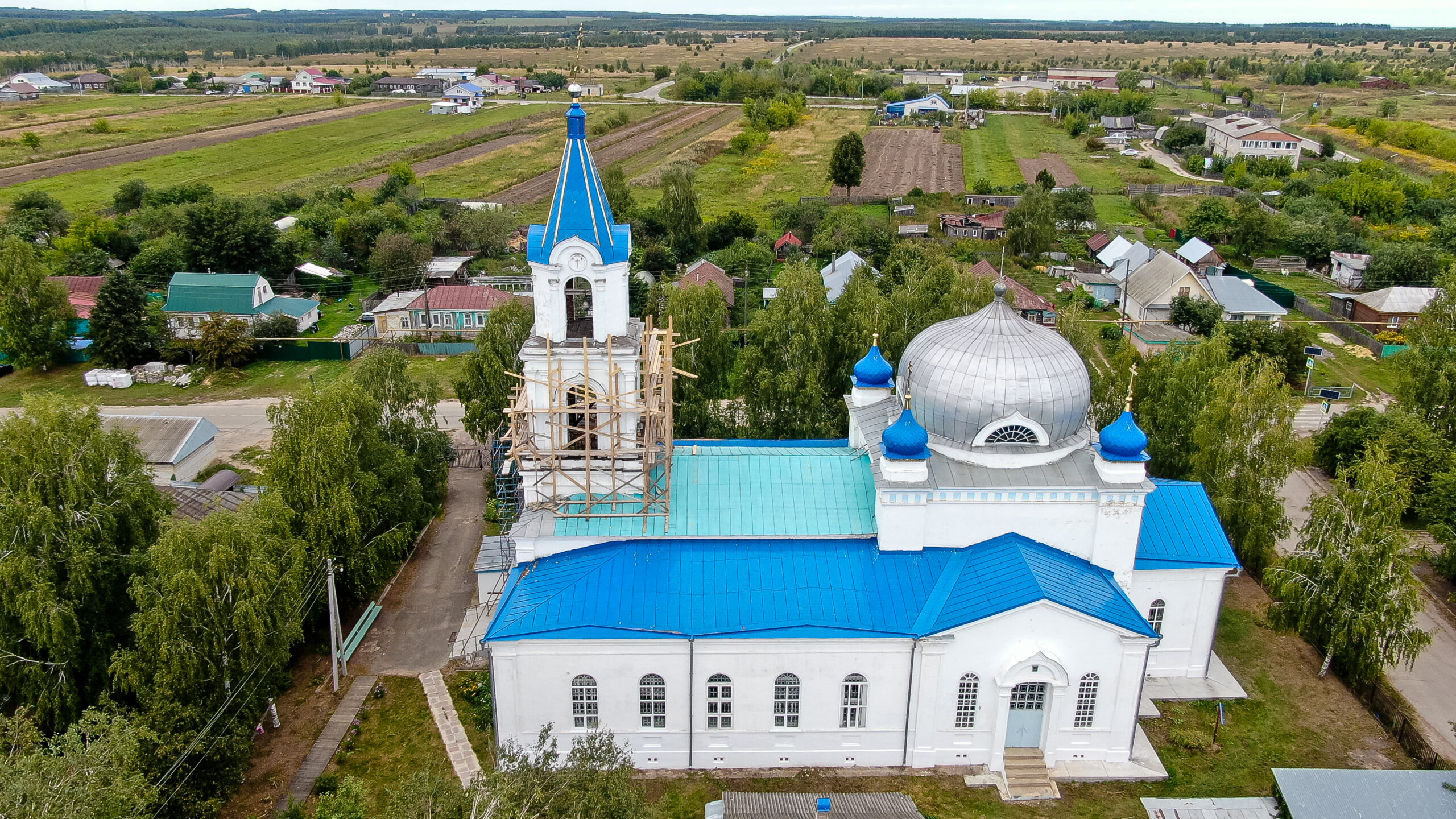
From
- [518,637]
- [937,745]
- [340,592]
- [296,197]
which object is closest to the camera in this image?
[518,637]

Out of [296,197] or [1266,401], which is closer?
[1266,401]

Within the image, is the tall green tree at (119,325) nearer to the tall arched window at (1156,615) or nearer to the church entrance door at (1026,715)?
the church entrance door at (1026,715)

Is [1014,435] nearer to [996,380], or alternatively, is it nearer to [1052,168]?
[996,380]

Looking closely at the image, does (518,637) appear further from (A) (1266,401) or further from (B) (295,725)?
(A) (1266,401)

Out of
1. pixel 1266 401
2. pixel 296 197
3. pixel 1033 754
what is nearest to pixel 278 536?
pixel 1033 754

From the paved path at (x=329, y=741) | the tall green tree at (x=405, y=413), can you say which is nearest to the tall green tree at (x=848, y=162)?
the tall green tree at (x=405, y=413)
